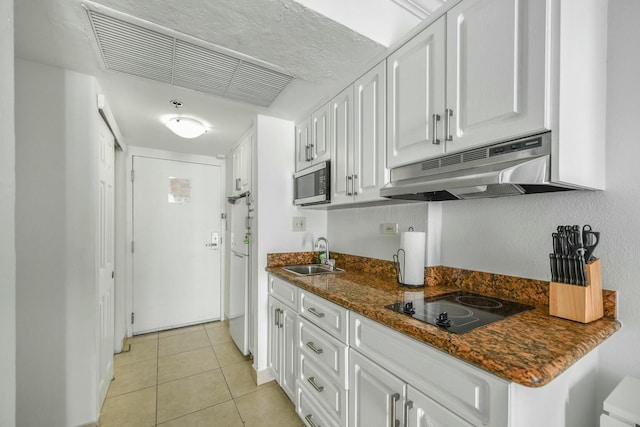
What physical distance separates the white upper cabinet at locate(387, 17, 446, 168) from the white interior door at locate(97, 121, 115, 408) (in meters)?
1.94

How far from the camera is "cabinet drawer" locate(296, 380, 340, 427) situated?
151 cm

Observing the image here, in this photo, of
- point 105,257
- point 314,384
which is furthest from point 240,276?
point 314,384

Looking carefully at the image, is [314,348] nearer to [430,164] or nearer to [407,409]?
[407,409]

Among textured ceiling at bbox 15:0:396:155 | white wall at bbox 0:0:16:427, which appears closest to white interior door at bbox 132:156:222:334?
textured ceiling at bbox 15:0:396:155

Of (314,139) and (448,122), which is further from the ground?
(314,139)

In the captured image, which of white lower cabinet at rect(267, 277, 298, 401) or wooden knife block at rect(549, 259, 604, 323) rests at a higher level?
wooden knife block at rect(549, 259, 604, 323)

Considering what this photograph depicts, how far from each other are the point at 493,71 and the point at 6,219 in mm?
1631

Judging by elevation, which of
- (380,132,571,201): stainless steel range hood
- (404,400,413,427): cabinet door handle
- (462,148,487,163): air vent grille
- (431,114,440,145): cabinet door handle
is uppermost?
(431,114,440,145): cabinet door handle

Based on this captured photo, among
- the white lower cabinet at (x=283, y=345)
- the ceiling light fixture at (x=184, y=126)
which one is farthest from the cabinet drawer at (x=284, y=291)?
the ceiling light fixture at (x=184, y=126)

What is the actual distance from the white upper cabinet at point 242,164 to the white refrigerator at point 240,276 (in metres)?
0.15

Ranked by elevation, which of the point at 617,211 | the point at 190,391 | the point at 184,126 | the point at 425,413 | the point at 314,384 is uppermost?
the point at 184,126

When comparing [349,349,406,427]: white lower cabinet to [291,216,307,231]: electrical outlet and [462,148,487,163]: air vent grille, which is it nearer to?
[462,148,487,163]: air vent grille

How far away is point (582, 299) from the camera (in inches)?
38.3

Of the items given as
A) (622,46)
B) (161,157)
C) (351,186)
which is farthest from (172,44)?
(161,157)
